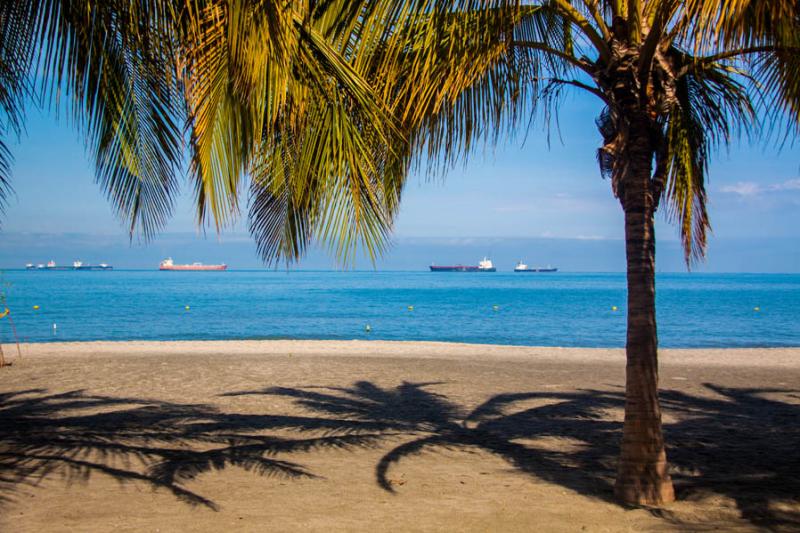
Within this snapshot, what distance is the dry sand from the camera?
15.8ft

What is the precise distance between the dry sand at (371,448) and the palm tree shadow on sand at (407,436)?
0.09 ft

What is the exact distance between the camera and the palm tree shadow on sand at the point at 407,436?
565 cm

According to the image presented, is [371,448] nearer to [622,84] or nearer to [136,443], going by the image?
[136,443]

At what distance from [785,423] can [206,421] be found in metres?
7.05

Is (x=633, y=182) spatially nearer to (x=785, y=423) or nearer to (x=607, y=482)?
(x=607, y=482)

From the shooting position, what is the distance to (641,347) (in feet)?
15.2

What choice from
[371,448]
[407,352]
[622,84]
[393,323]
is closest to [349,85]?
[622,84]

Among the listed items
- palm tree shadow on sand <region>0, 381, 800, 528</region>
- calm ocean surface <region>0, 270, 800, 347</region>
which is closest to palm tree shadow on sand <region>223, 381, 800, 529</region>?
palm tree shadow on sand <region>0, 381, 800, 528</region>

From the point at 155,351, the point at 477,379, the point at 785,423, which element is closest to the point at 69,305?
the point at 155,351

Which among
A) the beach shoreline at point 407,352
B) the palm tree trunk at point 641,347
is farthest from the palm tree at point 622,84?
the beach shoreline at point 407,352

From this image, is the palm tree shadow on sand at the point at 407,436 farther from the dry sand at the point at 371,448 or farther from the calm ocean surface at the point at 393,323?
the calm ocean surface at the point at 393,323

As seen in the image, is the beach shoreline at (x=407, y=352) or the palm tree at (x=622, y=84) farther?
the beach shoreline at (x=407, y=352)

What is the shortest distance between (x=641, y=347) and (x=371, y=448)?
3.24m

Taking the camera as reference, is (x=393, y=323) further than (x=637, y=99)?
Yes
